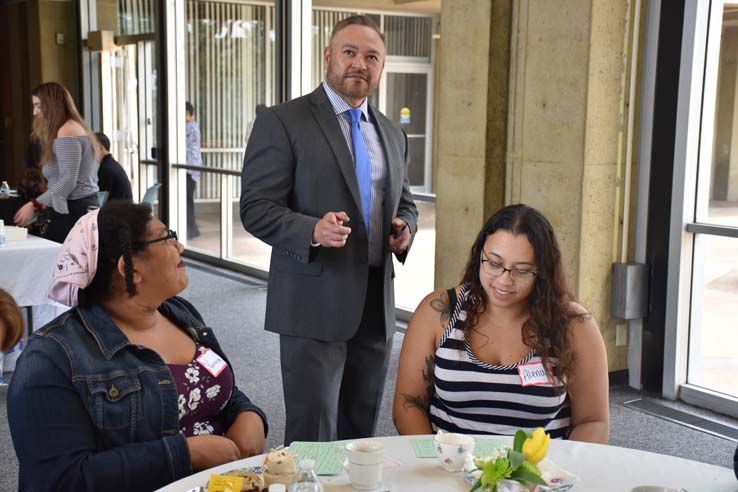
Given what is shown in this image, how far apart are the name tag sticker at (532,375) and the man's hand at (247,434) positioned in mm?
710

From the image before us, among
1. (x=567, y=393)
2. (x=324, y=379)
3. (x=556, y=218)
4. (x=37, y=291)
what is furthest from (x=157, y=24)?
(x=567, y=393)

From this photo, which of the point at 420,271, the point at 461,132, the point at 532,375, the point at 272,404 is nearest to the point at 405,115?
the point at 420,271

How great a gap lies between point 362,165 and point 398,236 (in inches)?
10.5

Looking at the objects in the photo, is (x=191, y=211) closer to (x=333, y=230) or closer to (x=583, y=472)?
(x=333, y=230)

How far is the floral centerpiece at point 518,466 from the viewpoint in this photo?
1544 millimetres

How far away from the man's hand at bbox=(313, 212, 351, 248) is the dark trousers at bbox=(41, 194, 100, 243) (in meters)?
3.33

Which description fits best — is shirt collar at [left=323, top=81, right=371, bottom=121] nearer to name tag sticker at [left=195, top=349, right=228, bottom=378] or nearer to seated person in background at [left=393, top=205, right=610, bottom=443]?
seated person in background at [left=393, top=205, right=610, bottom=443]

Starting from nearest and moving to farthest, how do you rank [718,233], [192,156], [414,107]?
[718,233], [414,107], [192,156]

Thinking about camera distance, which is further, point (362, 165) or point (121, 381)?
point (362, 165)

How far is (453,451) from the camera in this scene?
189 cm

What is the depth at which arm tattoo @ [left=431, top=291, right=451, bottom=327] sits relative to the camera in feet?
8.19

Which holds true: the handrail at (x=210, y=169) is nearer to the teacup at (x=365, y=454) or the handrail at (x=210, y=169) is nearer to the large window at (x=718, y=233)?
the large window at (x=718, y=233)

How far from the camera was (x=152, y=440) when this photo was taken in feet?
6.81

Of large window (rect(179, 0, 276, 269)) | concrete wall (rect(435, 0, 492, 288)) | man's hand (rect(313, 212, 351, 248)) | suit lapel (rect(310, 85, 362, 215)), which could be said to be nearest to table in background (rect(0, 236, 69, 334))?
concrete wall (rect(435, 0, 492, 288))
